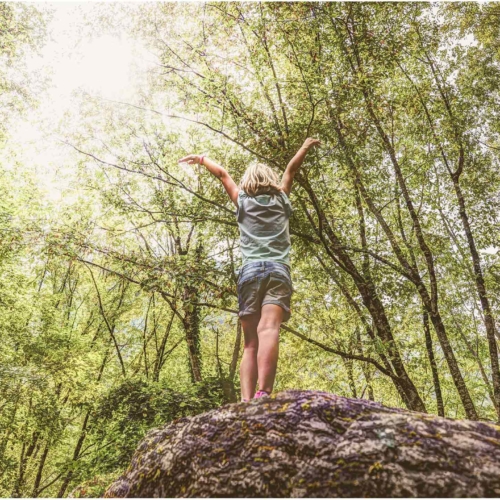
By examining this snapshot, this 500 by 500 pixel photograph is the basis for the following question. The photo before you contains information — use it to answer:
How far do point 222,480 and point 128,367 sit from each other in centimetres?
1958

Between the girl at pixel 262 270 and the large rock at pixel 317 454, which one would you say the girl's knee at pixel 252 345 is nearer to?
the girl at pixel 262 270

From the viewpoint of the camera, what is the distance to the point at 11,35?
10477mm

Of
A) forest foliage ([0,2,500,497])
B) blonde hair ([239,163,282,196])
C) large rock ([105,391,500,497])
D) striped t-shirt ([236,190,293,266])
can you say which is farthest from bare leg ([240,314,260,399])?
forest foliage ([0,2,500,497])

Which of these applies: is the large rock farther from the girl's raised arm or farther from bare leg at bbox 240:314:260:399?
the girl's raised arm

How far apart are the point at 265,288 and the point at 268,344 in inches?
20.6

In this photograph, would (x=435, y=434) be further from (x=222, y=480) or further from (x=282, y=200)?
(x=282, y=200)

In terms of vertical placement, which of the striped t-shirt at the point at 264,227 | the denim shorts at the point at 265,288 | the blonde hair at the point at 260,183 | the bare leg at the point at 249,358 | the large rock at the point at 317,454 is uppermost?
the blonde hair at the point at 260,183

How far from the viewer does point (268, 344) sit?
2887mm

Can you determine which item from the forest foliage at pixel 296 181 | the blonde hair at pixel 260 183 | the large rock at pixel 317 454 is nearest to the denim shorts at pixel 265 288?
the blonde hair at pixel 260 183

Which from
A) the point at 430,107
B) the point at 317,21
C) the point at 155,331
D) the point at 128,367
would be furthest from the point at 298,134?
the point at 128,367

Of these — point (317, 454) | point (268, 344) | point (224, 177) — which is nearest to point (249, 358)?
point (268, 344)

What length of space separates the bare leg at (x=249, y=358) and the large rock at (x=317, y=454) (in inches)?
28.2

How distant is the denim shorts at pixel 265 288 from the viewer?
3.15 meters

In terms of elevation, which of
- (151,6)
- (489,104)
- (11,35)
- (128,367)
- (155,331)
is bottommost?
(128,367)
